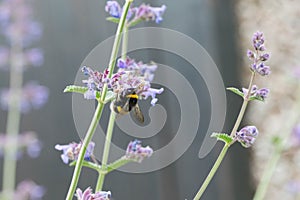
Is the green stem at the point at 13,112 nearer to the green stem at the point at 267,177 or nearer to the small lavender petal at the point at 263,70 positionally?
the green stem at the point at 267,177

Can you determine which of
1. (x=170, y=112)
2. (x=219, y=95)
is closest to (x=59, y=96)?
(x=170, y=112)

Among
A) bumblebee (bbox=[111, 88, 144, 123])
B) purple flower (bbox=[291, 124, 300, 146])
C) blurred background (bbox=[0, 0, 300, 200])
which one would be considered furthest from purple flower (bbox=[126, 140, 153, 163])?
blurred background (bbox=[0, 0, 300, 200])

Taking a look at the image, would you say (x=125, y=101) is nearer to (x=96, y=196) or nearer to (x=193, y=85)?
(x=96, y=196)

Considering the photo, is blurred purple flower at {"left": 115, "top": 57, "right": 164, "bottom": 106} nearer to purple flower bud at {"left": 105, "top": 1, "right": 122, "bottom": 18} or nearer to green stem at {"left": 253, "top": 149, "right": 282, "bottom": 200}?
purple flower bud at {"left": 105, "top": 1, "right": 122, "bottom": 18}

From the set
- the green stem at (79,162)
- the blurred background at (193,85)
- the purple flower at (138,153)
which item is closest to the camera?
the green stem at (79,162)

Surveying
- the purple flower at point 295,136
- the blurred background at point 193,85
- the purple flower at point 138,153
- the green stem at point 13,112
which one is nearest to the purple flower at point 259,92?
the purple flower at point 138,153

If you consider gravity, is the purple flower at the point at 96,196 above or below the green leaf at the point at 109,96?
below

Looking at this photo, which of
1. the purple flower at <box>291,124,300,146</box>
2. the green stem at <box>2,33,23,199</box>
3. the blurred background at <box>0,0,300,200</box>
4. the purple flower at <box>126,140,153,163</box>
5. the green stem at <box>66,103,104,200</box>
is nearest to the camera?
the green stem at <box>66,103,104,200</box>

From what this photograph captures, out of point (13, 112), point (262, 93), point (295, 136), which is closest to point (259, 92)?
point (262, 93)
